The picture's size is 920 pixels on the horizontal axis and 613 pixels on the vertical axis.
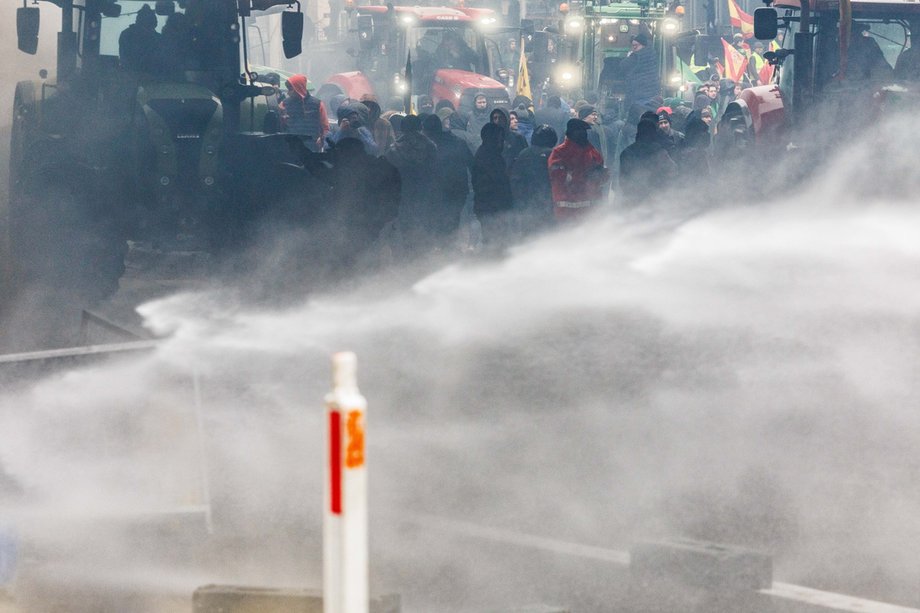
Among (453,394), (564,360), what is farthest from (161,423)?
(564,360)

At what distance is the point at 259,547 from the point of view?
6.57 meters

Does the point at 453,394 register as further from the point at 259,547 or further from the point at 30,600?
the point at 30,600

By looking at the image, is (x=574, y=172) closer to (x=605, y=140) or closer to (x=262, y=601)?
(x=605, y=140)

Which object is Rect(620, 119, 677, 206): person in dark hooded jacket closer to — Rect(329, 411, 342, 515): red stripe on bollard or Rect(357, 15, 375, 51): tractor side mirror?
Rect(329, 411, 342, 515): red stripe on bollard

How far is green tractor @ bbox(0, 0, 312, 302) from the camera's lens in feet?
44.0

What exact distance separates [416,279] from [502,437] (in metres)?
5.03

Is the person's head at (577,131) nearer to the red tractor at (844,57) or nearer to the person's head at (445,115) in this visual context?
the red tractor at (844,57)

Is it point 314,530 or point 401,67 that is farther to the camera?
point 401,67

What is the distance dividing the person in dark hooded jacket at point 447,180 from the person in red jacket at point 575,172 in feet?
2.77

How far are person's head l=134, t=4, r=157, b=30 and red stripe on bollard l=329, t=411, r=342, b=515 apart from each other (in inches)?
427

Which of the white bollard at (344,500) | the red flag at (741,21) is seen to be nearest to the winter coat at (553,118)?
the red flag at (741,21)

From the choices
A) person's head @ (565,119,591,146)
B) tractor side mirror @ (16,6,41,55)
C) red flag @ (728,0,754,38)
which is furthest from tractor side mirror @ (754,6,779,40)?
red flag @ (728,0,754,38)

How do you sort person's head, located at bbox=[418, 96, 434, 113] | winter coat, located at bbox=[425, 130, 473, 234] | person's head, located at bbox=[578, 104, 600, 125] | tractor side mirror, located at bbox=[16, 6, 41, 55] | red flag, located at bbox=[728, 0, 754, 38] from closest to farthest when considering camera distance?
tractor side mirror, located at bbox=[16, 6, 41, 55]
winter coat, located at bbox=[425, 130, 473, 234]
person's head, located at bbox=[578, 104, 600, 125]
person's head, located at bbox=[418, 96, 434, 113]
red flag, located at bbox=[728, 0, 754, 38]

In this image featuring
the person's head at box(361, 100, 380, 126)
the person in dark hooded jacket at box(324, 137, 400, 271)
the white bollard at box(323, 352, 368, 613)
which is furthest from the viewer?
the person's head at box(361, 100, 380, 126)
